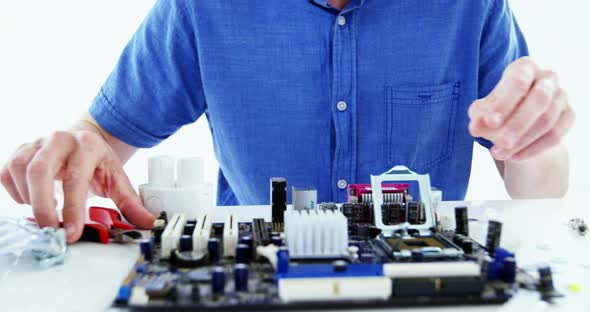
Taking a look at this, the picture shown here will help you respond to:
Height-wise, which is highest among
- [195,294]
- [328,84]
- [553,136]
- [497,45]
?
[497,45]

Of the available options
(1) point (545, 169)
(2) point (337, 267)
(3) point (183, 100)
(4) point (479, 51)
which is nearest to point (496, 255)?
(2) point (337, 267)

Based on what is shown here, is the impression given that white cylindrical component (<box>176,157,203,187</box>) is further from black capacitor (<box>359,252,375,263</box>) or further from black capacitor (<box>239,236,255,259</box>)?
black capacitor (<box>359,252,375,263</box>)

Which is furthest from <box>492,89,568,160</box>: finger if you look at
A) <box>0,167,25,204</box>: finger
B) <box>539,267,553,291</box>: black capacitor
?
<box>0,167,25,204</box>: finger

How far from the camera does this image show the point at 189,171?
104cm

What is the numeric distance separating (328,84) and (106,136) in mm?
563

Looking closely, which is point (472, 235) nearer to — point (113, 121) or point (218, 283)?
point (218, 283)

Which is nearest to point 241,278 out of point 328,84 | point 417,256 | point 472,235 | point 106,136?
point 417,256

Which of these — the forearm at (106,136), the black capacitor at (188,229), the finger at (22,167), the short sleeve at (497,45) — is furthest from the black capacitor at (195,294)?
the short sleeve at (497,45)

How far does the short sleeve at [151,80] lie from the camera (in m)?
1.45

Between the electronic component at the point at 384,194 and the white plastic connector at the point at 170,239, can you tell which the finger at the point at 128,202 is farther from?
the electronic component at the point at 384,194

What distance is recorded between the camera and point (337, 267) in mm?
737

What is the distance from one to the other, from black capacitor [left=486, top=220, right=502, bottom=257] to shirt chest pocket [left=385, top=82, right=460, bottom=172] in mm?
594

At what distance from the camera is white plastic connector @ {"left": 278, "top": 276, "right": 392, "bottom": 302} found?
68 centimetres

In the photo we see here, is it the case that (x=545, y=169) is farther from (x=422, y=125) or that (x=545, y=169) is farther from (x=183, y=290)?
(x=183, y=290)
